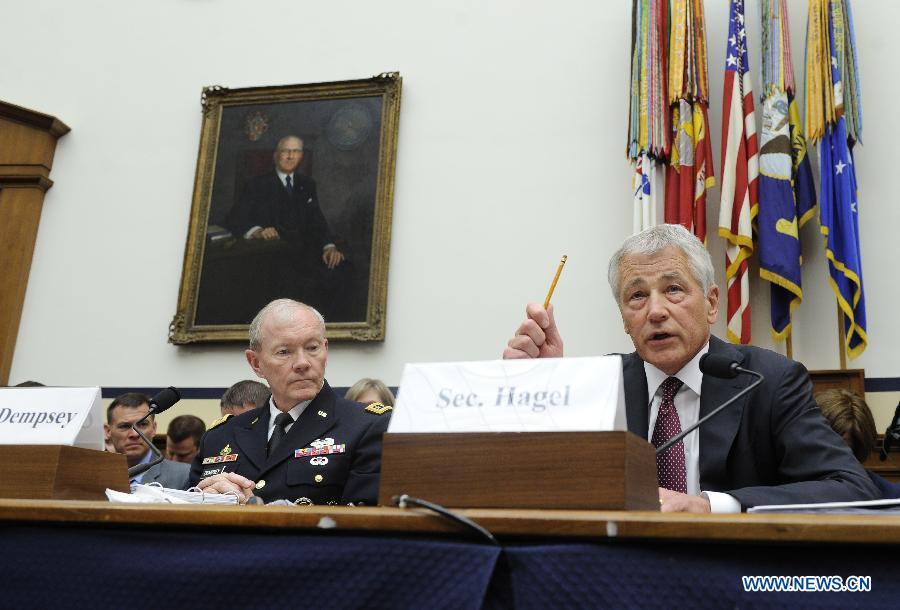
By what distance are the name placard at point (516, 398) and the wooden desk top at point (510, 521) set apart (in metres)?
0.15

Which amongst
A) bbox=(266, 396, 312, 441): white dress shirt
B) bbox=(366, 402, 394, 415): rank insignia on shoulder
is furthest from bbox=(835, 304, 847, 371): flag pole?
bbox=(266, 396, 312, 441): white dress shirt

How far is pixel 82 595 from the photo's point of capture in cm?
143

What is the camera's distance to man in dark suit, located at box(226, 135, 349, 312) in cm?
579

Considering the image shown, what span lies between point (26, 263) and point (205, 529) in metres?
5.58

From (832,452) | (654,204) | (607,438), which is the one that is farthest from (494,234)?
(607,438)

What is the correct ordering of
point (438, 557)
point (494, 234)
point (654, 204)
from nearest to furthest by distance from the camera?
1. point (438, 557)
2. point (654, 204)
3. point (494, 234)

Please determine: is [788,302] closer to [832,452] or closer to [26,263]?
[832,452]

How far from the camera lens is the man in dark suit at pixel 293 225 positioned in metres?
5.79

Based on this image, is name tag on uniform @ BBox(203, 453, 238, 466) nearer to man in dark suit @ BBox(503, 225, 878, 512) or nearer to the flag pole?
man in dark suit @ BBox(503, 225, 878, 512)

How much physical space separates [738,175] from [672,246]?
2.93 m

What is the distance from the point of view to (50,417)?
6.59 feet

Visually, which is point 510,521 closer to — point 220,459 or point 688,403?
point 688,403

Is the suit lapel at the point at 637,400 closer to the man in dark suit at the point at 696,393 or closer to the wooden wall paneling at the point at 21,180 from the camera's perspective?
the man in dark suit at the point at 696,393

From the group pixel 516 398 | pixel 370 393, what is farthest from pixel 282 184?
pixel 516 398
